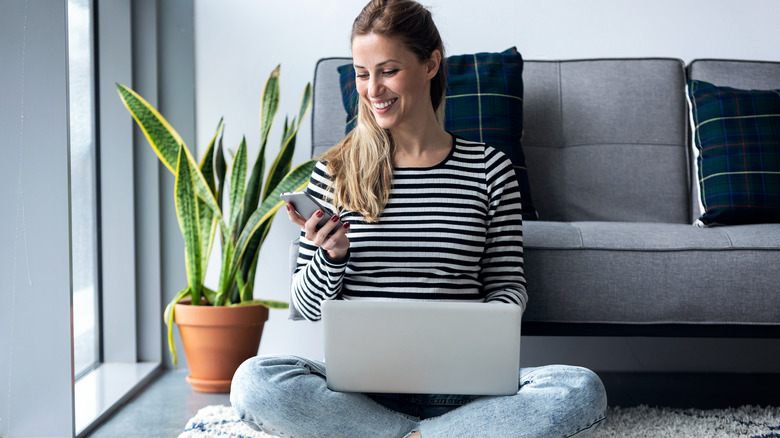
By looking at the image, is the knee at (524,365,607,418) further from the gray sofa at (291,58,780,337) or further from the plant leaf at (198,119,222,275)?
the plant leaf at (198,119,222,275)

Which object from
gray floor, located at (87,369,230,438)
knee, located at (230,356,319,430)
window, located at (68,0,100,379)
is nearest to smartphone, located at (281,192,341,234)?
knee, located at (230,356,319,430)

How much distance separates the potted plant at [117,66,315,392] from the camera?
2.02 meters

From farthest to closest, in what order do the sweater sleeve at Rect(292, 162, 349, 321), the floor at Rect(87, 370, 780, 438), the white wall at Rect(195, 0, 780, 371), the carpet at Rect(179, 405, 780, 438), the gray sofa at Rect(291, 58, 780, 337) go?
1. the white wall at Rect(195, 0, 780, 371)
2. the gray sofa at Rect(291, 58, 780, 337)
3. the floor at Rect(87, 370, 780, 438)
4. the carpet at Rect(179, 405, 780, 438)
5. the sweater sleeve at Rect(292, 162, 349, 321)

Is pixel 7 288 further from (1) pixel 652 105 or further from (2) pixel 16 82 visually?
(1) pixel 652 105

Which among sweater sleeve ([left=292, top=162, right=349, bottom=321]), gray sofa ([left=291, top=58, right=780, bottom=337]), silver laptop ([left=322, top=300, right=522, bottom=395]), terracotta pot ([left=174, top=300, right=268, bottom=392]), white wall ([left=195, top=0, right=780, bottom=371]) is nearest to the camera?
silver laptop ([left=322, top=300, right=522, bottom=395])

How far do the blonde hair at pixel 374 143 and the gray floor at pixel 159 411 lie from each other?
741mm

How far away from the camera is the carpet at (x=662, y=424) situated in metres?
1.61

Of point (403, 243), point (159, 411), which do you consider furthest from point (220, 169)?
point (403, 243)

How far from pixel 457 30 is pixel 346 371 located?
162cm

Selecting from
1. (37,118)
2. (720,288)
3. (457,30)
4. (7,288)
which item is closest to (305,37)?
(457,30)

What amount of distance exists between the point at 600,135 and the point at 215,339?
4.23 feet

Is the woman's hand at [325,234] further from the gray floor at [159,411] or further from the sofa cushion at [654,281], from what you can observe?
the gray floor at [159,411]

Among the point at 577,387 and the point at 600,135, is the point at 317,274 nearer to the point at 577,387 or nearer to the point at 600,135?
the point at 577,387

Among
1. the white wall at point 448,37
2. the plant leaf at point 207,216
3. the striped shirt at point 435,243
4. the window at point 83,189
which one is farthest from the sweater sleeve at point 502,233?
the window at point 83,189
